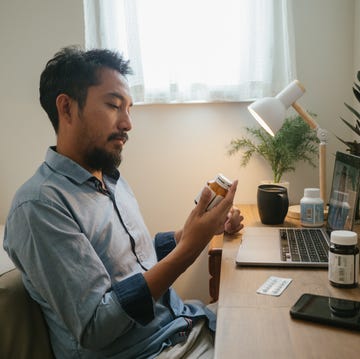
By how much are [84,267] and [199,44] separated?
3.90 ft

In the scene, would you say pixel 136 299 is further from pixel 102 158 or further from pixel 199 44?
pixel 199 44

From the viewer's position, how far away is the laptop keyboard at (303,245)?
1.12 m

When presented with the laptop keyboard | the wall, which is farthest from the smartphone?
the wall

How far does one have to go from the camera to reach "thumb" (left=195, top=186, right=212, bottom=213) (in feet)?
3.44

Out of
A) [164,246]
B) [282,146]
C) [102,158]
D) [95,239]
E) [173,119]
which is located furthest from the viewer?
[173,119]

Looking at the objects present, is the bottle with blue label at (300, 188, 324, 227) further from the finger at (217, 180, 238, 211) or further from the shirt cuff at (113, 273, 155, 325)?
the shirt cuff at (113, 273, 155, 325)

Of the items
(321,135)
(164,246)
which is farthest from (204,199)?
(321,135)

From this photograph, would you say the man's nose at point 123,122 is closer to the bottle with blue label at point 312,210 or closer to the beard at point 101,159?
the beard at point 101,159

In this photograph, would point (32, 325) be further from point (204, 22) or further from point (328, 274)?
point (204, 22)

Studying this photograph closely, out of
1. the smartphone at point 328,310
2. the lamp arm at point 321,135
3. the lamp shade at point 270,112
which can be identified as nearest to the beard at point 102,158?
the lamp shade at point 270,112

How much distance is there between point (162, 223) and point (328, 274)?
1090 millimetres

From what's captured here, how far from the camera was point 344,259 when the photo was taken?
93 centimetres

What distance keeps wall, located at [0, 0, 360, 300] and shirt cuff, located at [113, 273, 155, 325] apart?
3.42 ft

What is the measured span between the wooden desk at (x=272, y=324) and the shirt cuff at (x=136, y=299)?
159mm
